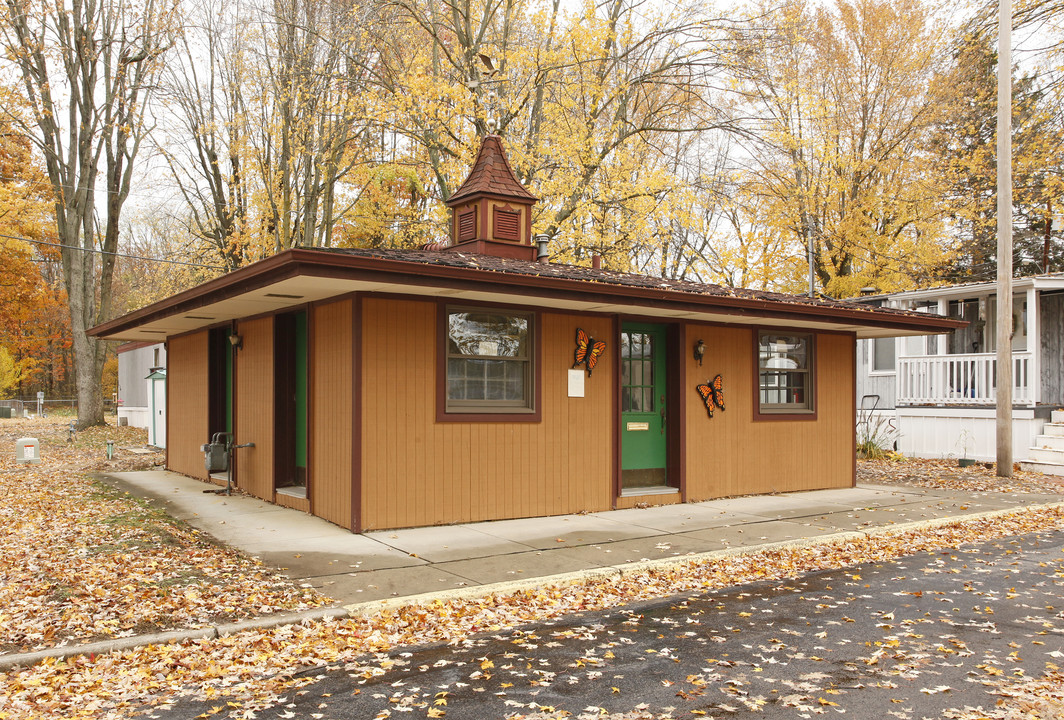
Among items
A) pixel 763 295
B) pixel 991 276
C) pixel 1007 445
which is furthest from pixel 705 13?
pixel 991 276

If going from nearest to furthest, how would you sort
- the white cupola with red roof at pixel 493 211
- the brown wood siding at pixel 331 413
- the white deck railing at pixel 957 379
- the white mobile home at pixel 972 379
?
the brown wood siding at pixel 331 413, the white cupola with red roof at pixel 493 211, the white mobile home at pixel 972 379, the white deck railing at pixel 957 379

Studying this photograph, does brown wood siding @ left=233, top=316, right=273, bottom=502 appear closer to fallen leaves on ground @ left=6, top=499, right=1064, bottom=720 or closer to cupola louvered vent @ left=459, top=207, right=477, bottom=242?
cupola louvered vent @ left=459, top=207, right=477, bottom=242

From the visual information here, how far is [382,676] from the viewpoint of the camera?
183 inches

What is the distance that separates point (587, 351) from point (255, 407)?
477cm

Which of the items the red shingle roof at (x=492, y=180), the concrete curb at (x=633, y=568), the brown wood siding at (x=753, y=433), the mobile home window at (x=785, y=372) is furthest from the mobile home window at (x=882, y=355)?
the red shingle roof at (x=492, y=180)

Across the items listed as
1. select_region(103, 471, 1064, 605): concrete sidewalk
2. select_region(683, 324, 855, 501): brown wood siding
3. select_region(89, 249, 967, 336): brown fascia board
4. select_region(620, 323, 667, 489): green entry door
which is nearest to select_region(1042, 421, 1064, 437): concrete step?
select_region(103, 471, 1064, 605): concrete sidewalk

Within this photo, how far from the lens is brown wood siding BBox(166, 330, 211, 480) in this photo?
14047mm

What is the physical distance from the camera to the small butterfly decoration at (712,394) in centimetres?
1151

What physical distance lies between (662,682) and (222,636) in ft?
9.19

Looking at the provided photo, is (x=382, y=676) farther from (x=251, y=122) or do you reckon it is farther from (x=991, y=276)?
(x=991, y=276)

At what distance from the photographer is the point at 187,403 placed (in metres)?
14.9

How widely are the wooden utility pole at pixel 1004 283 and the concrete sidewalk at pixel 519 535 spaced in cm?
Result: 222

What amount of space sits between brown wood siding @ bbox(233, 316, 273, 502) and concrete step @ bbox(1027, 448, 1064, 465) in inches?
548

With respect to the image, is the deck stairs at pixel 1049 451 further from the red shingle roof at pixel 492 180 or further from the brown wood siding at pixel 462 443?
the red shingle roof at pixel 492 180
